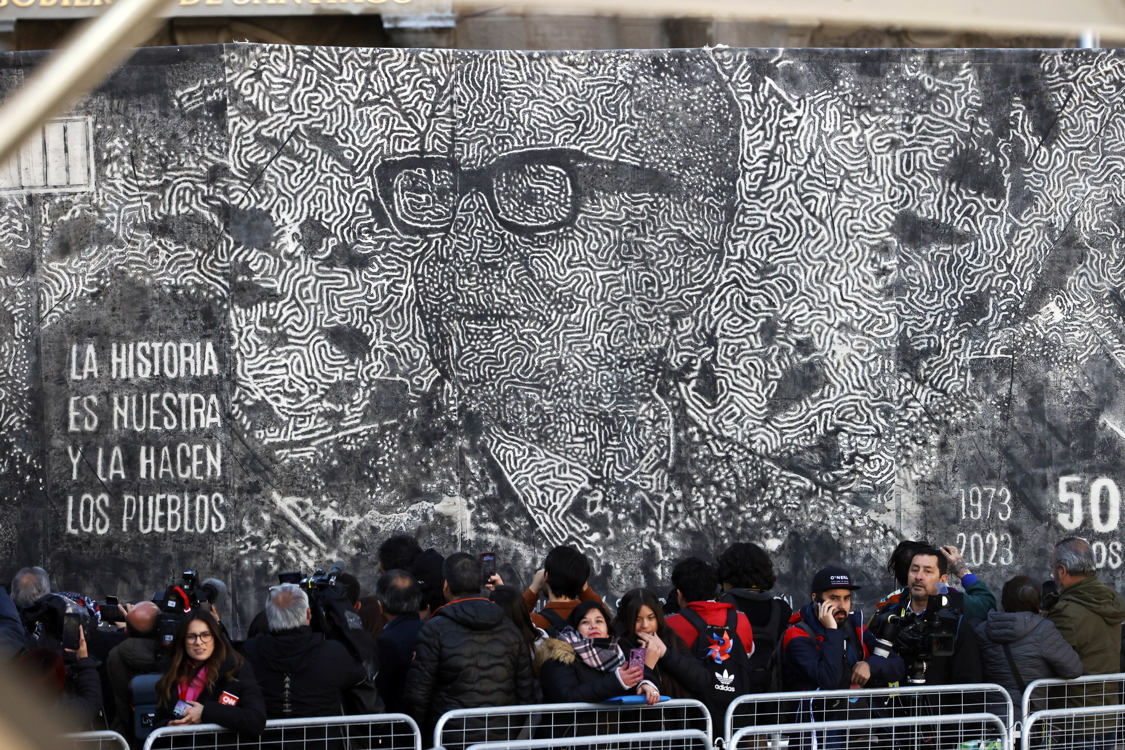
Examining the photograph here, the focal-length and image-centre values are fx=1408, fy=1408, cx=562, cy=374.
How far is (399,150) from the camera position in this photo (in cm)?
1070

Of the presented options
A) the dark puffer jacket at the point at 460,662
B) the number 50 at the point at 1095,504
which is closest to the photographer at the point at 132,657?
the dark puffer jacket at the point at 460,662

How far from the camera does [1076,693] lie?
6.25 meters

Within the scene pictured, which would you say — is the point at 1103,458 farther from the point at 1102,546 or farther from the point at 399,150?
the point at 399,150

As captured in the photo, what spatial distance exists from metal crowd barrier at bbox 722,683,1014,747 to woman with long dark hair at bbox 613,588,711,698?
0.20m

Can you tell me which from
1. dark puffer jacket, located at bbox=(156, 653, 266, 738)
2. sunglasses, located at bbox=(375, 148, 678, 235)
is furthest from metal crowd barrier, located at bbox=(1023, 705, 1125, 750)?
sunglasses, located at bbox=(375, 148, 678, 235)

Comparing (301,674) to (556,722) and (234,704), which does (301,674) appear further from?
(556,722)

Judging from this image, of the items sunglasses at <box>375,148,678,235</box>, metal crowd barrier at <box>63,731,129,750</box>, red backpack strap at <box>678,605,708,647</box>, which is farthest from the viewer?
sunglasses at <box>375,148,678,235</box>

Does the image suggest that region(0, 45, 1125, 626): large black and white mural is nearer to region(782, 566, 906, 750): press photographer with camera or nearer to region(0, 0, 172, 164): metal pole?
region(782, 566, 906, 750): press photographer with camera

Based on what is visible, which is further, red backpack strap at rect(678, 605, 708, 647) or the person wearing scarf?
red backpack strap at rect(678, 605, 708, 647)

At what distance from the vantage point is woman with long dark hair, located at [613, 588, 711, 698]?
18.8 ft

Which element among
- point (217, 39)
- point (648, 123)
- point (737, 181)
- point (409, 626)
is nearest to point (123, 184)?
point (217, 39)

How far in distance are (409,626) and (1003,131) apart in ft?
23.2

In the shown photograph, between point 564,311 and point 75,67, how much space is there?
980cm

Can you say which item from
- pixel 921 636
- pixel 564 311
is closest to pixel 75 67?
pixel 921 636
